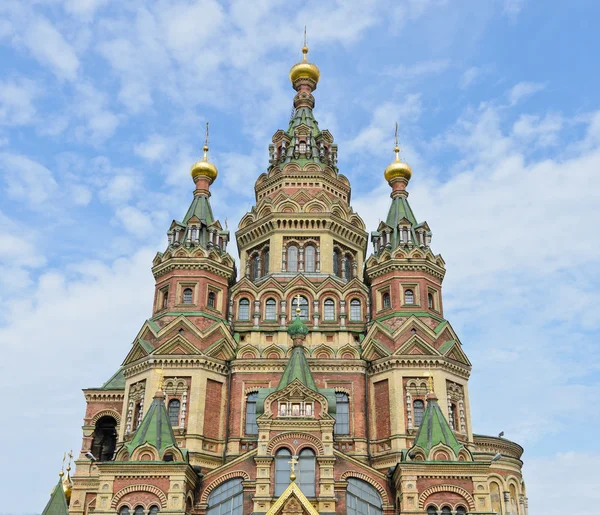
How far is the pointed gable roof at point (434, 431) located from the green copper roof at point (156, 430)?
10.9 meters

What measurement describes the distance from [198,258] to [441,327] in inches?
533

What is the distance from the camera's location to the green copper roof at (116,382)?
139ft

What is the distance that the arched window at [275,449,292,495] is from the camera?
32719 mm

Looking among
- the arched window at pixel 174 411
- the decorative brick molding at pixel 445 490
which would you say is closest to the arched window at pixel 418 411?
the decorative brick molding at pixel 445 490

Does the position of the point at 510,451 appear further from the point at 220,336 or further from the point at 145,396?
the point at 145,396

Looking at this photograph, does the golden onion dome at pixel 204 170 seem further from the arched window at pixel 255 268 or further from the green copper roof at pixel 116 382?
the green copper roof at pixel 116 382

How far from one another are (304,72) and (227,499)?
32050 millimetres

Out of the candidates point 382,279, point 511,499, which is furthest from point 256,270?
point 511,499

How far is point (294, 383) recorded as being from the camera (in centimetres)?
3447

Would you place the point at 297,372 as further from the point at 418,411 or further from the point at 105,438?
the point at 105,438

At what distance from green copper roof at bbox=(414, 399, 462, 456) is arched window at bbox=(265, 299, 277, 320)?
10.5 m

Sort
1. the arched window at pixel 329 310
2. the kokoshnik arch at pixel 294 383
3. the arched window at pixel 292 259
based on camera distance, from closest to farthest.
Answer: the kokoshnik arch at pixel 294 383 → the arched window at pixel 329 310 → the arched window at pixel 292 259

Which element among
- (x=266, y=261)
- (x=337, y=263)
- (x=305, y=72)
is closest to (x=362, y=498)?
(x=337, y=263)

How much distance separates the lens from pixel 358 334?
136 feet
